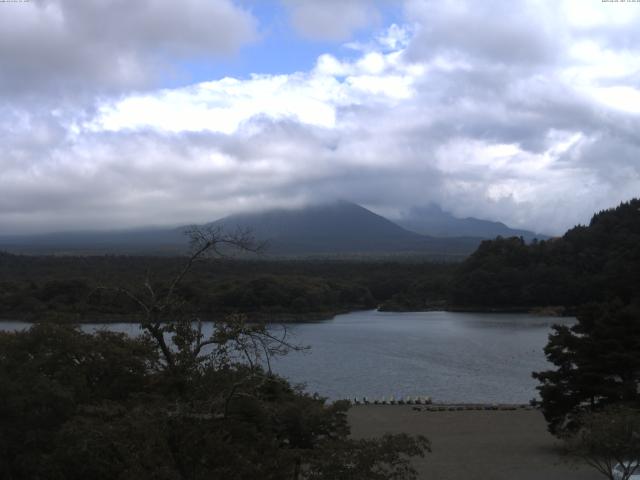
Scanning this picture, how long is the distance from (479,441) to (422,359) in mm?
17313

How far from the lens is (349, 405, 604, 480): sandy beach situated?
12078mm

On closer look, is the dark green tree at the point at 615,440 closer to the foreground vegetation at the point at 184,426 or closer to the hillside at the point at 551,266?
the foreground vegetation at the point at 184,426

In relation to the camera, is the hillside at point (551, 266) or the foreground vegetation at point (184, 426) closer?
the foreground vegetation at point (184, 426)

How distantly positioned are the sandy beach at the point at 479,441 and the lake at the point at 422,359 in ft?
9.70

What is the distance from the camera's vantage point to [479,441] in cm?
1530

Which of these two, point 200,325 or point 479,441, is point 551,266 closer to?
point 479,441

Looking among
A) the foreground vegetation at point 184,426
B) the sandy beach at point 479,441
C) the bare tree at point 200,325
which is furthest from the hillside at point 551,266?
the bare tree at point 200,325

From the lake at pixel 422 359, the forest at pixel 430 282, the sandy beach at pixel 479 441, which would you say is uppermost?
the forest at pixel 430 282

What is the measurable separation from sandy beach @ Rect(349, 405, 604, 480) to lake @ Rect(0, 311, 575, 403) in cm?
296

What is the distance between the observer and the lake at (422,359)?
970 inches

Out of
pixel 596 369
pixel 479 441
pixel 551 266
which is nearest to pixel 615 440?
pixel 596 369

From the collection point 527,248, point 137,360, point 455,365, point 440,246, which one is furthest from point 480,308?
point 440,246

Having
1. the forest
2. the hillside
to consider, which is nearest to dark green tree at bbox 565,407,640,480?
the forest

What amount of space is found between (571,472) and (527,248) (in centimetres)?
5577
